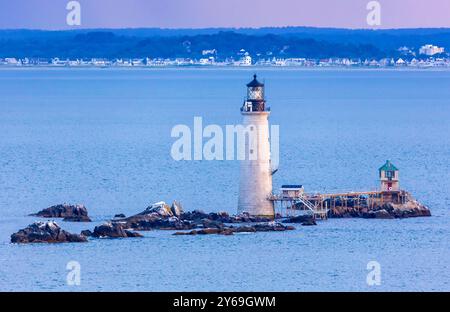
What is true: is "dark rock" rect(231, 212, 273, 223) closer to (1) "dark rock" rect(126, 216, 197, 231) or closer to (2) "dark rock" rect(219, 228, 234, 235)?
(1) "dark rock" rect(126, 216, 197, 231)

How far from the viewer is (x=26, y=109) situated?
15512cm

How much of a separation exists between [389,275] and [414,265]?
1.87 m

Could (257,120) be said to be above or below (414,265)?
above

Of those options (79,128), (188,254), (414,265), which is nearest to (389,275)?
(414,265)

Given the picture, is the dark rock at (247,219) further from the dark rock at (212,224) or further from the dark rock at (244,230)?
the dark rock at (244,230)

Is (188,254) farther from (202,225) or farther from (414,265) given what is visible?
(414,265)

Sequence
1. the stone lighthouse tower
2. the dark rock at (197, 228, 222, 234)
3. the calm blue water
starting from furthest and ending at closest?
the stone lighthouse tower → the dark rock at (197, 228, 222, 234) → the calm blue water

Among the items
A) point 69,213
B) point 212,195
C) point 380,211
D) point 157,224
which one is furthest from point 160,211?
point 212,195

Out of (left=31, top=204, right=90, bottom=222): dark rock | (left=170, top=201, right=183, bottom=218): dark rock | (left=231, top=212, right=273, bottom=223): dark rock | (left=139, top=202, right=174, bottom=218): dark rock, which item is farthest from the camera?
(left=31, top=204, right=90, bottom=222): dark rock

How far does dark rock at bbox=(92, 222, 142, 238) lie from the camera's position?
47.3m

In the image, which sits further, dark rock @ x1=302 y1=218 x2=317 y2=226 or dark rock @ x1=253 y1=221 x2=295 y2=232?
dark rock @ x1=302 y1=218 x2=317 y2=226

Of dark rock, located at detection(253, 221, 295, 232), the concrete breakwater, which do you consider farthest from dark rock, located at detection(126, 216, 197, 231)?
dark rock, located at detection(253, 221, 295, 232)

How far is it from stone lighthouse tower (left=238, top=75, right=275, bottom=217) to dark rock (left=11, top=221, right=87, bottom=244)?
6.25 meters

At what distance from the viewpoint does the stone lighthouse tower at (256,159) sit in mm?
48469
